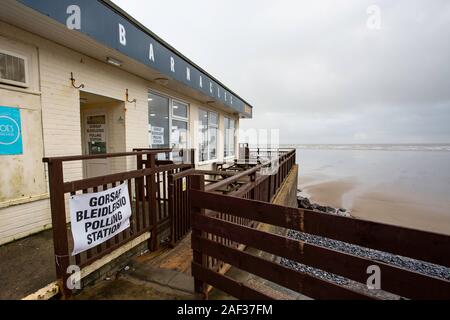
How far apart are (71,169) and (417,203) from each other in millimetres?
14751

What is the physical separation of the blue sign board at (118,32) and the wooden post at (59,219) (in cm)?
199

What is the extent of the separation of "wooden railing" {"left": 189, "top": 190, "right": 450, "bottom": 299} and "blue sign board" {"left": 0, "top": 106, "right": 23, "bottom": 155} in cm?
275

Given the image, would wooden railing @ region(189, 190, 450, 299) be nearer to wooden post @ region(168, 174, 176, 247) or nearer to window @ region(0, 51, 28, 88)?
wooden post @ region(168, 174, 176, 247)

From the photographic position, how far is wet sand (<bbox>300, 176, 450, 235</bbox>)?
29.1ft

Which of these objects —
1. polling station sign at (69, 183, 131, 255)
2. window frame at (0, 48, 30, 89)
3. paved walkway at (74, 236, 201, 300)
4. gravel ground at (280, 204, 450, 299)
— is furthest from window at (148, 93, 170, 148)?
gravel ground at (280, 204, 450, 299)

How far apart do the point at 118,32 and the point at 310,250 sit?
398 cm

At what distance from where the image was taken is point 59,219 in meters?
1.95

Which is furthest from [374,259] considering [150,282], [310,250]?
[150,282]

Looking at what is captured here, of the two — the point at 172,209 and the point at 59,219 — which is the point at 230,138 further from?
the point at 59,219

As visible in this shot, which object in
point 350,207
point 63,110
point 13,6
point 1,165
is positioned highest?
point 13,6

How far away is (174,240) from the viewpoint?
320 cm

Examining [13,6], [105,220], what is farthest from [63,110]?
[105,220]
